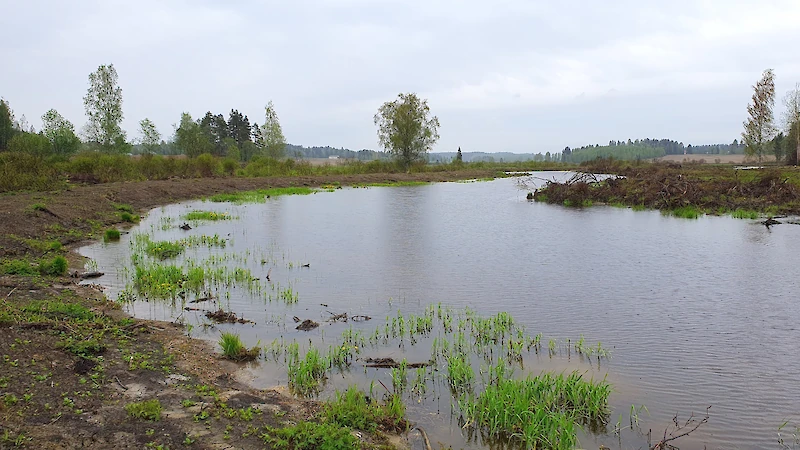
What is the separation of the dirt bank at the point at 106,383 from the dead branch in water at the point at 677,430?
2.86m

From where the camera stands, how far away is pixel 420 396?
6574 mm

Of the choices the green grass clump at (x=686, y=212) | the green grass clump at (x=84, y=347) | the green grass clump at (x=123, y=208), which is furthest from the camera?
the green grass clump at (x=686, y=212)

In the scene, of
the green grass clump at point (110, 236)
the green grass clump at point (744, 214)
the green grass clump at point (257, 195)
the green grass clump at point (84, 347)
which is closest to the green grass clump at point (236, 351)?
the green grass clump at point (84, 347)

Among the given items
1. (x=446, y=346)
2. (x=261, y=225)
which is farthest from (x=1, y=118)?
(x=446, y=346)

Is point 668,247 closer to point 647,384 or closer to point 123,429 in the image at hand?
point 647,384

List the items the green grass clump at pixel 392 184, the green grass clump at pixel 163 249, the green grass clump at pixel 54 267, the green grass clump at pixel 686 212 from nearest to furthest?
the green grass clump at pixel 54 267, the green grass clump at pixel 163 249, the green grass clump at pixel 686 212, the green grass clump at pixel 392 184

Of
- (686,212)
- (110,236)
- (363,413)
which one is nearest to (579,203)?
(686,212)

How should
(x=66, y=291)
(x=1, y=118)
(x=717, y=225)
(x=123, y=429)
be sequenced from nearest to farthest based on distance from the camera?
1. (x=123, y=429)
2. (x=66, y=291)
3. (x=717, y=225)
4. (x=1, y=118)

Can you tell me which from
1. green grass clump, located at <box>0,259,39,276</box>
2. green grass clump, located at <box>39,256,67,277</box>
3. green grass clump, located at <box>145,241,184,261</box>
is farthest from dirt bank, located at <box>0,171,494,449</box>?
green grass clump, located at <box>145,241,184,261</box>

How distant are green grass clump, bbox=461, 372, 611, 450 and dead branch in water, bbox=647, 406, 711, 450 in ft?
2.17

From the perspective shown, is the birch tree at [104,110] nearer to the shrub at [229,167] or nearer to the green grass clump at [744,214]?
the shrub at [229,167]

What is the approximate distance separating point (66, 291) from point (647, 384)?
991cm

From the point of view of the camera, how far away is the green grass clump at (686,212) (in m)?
24.1

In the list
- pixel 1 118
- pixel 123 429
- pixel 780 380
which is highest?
pixel 1 118
